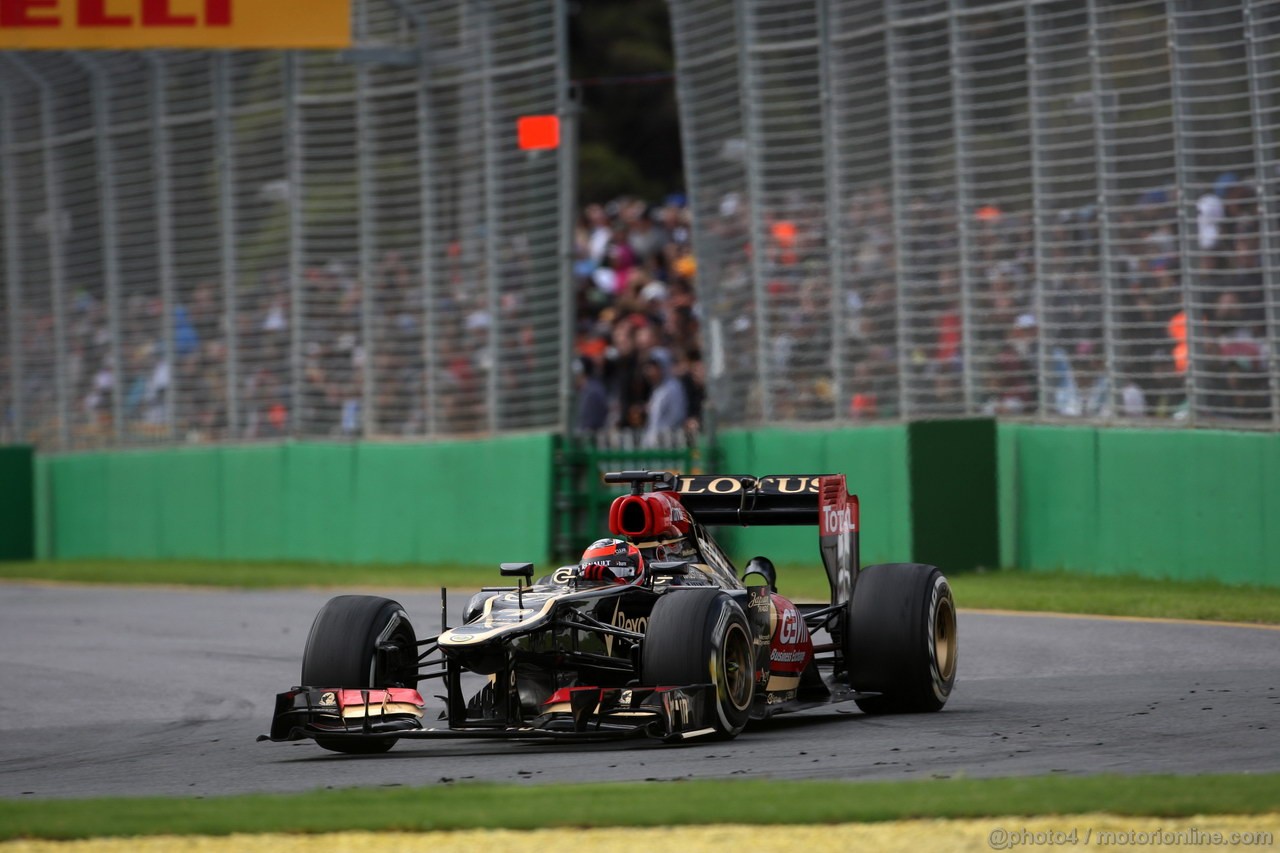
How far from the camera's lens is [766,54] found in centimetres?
2138

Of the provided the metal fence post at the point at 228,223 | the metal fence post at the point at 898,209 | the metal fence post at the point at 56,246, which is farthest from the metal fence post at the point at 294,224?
the metal fence post at the point at 898,209

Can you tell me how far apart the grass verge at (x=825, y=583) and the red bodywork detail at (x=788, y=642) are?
4933 mm

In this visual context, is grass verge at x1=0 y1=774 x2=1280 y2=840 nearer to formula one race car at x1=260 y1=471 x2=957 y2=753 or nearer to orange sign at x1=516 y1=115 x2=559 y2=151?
formula one race car at x1=260 y1=471 x2=957 y2=753

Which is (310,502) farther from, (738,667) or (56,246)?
(738,667)

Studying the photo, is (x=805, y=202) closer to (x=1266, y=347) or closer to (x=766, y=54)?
(x=766, y=54)

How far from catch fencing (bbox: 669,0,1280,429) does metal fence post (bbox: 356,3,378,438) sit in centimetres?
400

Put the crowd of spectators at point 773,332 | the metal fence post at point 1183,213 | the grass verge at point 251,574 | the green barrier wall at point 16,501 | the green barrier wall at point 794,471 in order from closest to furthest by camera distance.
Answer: the green barrier wall at point 794,471
the metal fence post at point 1183,213
the crowd of spectators at point 773,332
the grass verge at point 251,574
the green barrier wall at point 16,501

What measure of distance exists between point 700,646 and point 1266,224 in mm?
8759

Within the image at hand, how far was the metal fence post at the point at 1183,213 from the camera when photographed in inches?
673

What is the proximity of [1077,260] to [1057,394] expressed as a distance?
1.19 meters

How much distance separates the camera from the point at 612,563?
409 inches

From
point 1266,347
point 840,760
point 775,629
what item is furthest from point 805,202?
point 840,760

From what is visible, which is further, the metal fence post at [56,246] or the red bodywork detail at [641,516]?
the metal fence post at [56,246]

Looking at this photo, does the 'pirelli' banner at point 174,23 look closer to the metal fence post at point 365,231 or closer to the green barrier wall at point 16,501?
the metal fence post at point 365,231
